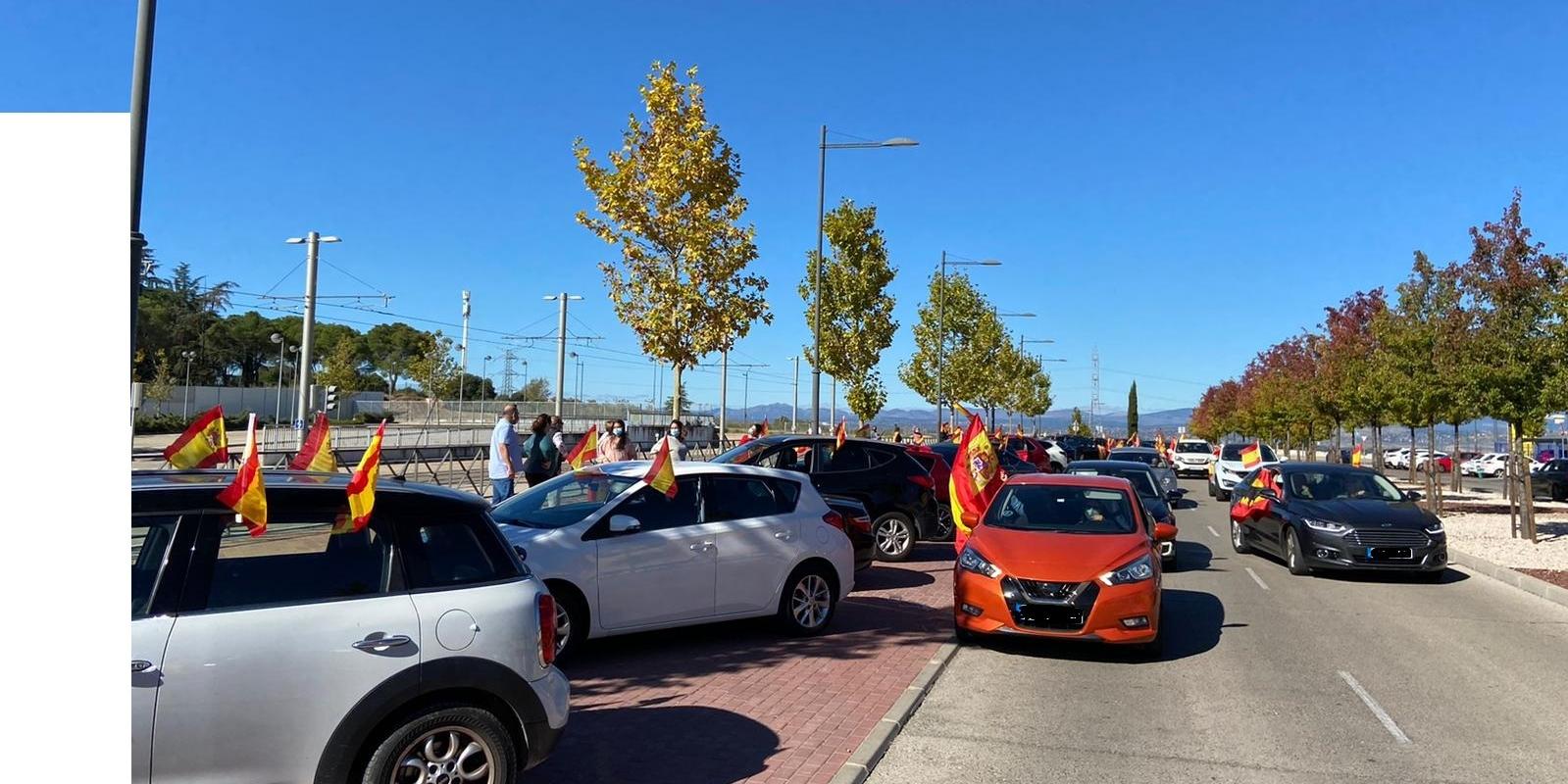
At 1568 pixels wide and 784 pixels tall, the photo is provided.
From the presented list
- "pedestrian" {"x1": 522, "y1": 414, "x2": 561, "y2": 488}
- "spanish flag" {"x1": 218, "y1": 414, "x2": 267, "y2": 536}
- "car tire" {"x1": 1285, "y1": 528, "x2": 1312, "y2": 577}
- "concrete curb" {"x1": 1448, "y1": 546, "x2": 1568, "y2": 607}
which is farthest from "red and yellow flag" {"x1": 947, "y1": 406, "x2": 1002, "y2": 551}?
"spanish flag" {"x1": 218, "y1": 414, "x2": 267, "y2": 536}

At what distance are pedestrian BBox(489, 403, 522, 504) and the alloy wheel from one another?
33.0 ft

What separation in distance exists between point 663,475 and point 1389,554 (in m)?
9.61

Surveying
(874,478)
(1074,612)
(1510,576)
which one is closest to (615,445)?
(874,478)

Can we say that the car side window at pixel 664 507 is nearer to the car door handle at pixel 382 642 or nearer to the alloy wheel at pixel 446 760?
the alloy wheel at pixel 446 760

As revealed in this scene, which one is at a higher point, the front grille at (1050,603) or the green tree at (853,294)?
the green tree at (853,294)

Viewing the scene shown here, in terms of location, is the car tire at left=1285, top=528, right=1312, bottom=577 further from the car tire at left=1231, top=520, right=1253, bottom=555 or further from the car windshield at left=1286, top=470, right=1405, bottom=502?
the car tire at left=1231, top=520, right=1253, bottom=555

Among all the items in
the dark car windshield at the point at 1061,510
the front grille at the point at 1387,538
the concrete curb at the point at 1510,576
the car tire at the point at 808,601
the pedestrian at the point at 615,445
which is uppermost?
the pedestrian at the point at 615,445

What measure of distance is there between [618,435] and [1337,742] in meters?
11.4

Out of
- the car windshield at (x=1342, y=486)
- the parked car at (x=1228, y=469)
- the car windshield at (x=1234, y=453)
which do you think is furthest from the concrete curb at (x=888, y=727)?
the car windshield at (x=1234, y=453)

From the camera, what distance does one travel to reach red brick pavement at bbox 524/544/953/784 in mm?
5605

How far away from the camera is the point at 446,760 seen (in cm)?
443

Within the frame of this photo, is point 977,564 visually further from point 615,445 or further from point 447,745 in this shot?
point 615,445

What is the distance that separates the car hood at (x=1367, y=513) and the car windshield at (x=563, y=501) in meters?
9.50

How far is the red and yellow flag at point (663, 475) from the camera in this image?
27.4ft
